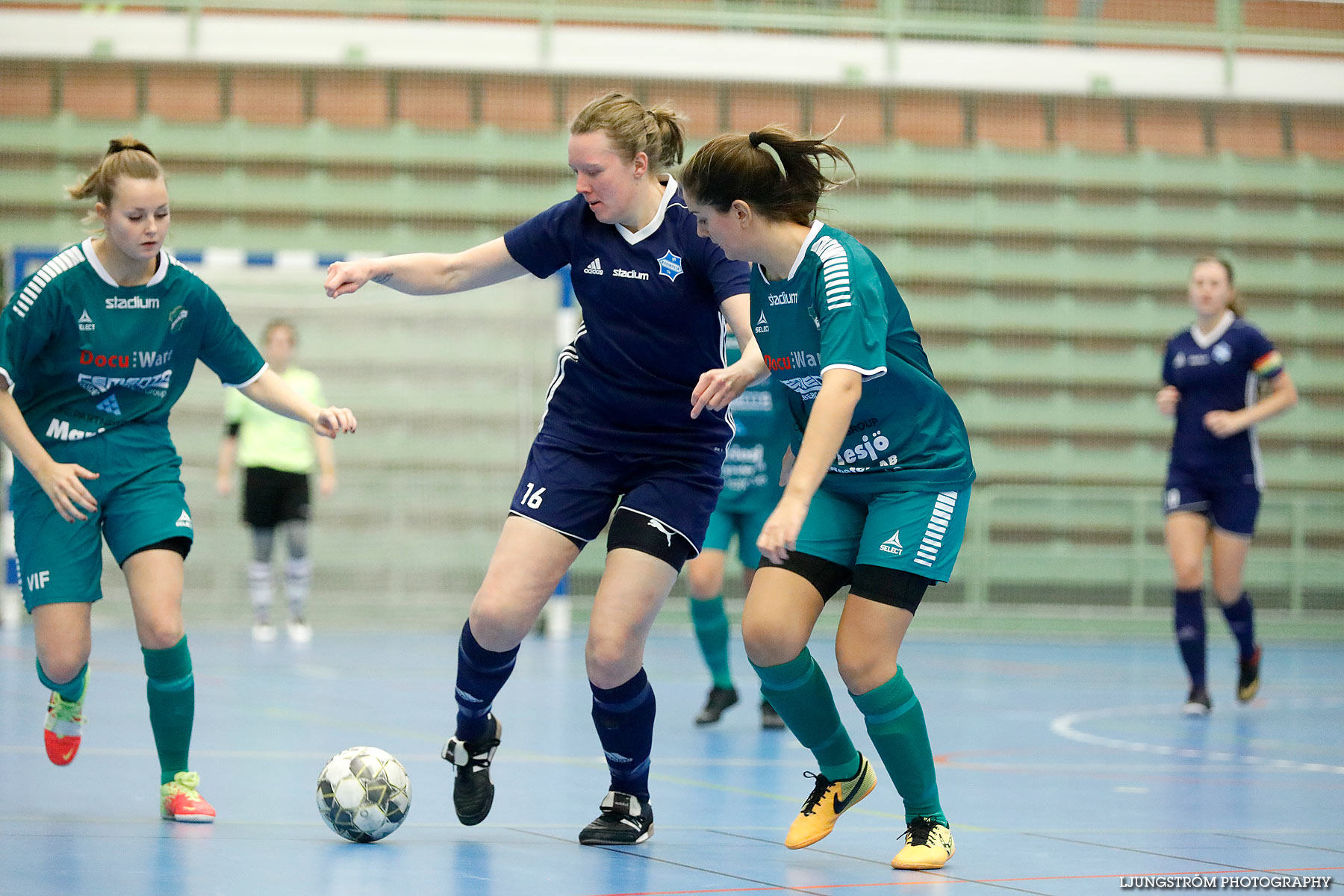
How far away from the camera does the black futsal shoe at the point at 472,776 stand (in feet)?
12.9

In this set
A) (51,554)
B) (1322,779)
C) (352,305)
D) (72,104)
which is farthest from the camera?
(72,104)

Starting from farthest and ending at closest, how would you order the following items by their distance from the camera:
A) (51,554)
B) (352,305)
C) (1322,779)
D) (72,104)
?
(72,104) → (352,305) → (1322,779) → (51,554)

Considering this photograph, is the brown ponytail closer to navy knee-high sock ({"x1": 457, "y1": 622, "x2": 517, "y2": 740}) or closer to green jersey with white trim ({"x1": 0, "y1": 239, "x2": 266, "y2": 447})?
navy knee-high sock ({"x1": 457, "y1": 622, "x2": 517, "y2": 740})

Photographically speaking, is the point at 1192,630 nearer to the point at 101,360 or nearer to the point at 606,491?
the point at 606,491

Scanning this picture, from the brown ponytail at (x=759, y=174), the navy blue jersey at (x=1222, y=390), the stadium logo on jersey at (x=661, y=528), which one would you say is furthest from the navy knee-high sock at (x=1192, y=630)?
the brown ponytail at (x=759, y=174)

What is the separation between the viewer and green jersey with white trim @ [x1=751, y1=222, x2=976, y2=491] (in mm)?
3533

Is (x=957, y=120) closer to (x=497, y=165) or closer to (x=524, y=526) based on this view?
(x=497, y=165)

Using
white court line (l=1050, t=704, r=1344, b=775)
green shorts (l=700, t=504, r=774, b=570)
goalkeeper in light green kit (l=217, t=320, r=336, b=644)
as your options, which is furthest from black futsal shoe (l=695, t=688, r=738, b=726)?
goalkeeper in light green kit (l=217, t=320, r=336, b=644)

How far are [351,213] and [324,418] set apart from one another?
879 cm

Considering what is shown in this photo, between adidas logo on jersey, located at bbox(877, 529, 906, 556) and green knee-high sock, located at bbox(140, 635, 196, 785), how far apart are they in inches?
74.2

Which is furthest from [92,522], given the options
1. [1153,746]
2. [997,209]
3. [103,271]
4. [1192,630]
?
[997,209]

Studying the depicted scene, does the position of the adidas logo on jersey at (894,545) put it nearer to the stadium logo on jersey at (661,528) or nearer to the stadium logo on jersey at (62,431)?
the stadium logo on jersey at (661,528)

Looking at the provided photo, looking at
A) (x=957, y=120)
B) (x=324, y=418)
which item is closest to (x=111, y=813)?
(x=324, y=418)

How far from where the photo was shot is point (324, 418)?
411 cm
